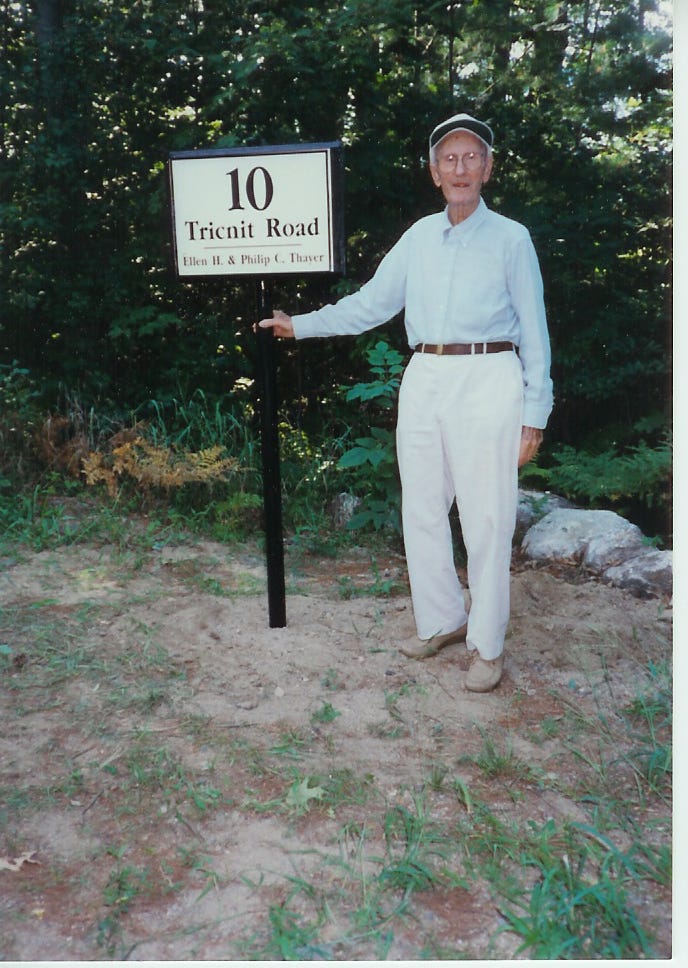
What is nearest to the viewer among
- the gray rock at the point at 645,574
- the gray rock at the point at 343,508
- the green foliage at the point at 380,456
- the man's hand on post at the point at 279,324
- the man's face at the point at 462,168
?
the man's face at the point at 462,168

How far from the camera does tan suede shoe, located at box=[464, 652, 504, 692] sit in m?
3.30

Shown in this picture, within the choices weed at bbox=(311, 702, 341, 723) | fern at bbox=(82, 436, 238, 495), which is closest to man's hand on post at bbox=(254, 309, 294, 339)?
weed at bbox=(311, 702, 341, 723)

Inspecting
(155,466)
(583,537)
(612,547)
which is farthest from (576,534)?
(155,466)

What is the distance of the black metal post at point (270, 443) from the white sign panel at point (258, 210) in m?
0.17

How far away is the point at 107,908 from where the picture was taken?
7.63 feet

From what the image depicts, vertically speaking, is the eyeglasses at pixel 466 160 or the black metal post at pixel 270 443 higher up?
the eyeglasses at pixel 466 160

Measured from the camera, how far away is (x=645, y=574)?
4039 millimetres

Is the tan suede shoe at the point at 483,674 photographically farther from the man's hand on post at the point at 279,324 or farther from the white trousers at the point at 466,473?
the man's hand on post at the point at 279,324

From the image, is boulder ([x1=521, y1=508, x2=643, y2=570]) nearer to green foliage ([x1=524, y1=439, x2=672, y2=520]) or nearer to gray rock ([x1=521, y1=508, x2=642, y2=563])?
gray rock ([x1=521, y1=508, x2=642, y2=563])

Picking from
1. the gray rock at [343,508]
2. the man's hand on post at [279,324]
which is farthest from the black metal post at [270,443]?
the gray rock at [343,508]

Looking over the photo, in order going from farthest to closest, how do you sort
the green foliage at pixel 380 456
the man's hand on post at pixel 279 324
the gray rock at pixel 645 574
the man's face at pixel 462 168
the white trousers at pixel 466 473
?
the green foliage at pixel 380 456, the gray rock at pixel 645 574, the man's hand on post at pixel 279 324, the white trousers at pixel 466 473, the man's face at pixel 462 168

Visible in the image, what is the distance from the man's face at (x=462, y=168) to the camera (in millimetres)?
3047

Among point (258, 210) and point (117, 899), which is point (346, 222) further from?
point (117, 899)

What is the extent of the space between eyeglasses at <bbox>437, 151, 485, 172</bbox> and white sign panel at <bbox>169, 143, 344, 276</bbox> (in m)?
0.38
